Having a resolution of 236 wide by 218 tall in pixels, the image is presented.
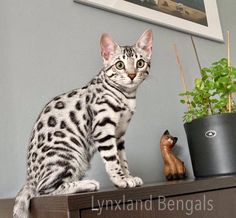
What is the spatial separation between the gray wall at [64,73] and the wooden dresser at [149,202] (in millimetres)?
224

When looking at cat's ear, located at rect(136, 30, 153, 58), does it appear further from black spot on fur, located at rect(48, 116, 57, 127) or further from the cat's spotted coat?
black spot on fur, located at rect(48, 116, 57, 127)

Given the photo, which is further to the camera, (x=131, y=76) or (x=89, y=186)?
(x=131, y=76)

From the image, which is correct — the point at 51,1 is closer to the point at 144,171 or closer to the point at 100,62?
the point at 100,62

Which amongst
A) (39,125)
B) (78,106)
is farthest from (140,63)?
(39,125)

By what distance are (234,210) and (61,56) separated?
0.66m

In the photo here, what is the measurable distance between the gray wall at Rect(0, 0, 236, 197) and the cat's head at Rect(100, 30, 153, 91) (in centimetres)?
25

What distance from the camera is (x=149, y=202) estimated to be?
62 centimetres

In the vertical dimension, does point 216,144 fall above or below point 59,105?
below

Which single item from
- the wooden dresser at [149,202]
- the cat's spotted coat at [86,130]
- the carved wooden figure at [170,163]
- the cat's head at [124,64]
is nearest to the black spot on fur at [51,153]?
the cat's spotted coat at [86,130]

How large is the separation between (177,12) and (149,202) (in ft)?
3.29

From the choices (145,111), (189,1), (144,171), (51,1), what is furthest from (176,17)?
(144,171)

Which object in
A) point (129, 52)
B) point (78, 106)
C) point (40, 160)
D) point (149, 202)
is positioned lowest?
point (149, 202)

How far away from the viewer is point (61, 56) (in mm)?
1041

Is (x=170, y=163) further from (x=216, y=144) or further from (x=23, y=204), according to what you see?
(x=23, y=204)
